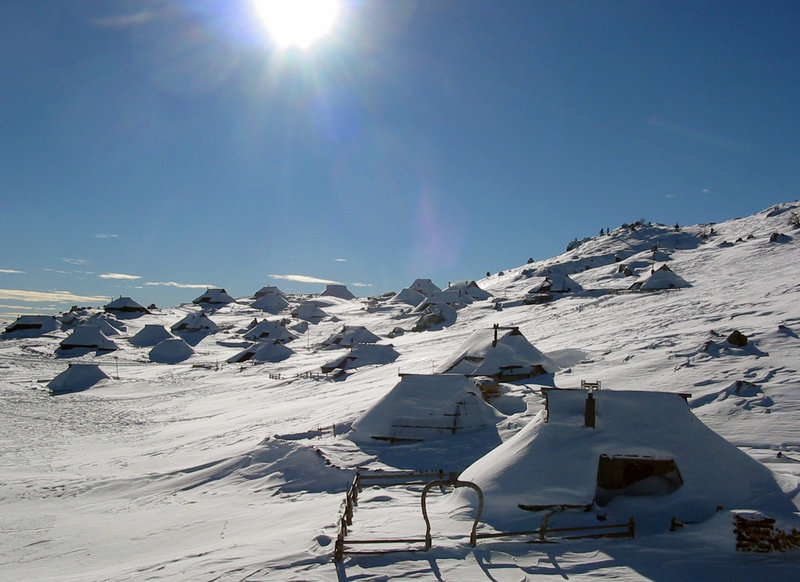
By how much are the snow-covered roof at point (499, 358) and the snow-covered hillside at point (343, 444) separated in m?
0.77

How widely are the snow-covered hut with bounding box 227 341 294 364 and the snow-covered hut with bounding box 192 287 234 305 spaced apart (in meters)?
44.3

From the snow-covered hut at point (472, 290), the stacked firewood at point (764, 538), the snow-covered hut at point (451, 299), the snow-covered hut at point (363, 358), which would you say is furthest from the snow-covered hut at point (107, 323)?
the stacked firewood at point (764, 538)

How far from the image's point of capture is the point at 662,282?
4388 cm

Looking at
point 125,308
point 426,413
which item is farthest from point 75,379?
point 125,308

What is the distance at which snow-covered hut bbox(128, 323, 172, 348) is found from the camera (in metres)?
62.2

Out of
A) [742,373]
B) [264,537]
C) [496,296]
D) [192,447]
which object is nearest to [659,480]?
[264,537]

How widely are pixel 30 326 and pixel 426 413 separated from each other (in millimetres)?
68229

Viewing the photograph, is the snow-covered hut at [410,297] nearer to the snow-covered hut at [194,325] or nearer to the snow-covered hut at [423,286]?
the snow-covered hut at [423,286]

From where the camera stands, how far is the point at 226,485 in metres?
17.0

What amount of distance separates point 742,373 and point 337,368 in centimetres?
2761

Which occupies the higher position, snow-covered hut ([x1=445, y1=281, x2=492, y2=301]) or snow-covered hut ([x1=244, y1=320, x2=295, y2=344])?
snow-covered hut ([x1=445, y1=281, x2=492, y2=301])

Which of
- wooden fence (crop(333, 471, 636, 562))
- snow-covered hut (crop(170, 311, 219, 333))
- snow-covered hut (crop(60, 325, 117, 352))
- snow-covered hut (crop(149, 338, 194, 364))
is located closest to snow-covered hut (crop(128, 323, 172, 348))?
snow-covered hut (crop(170, 311, 219, 333))

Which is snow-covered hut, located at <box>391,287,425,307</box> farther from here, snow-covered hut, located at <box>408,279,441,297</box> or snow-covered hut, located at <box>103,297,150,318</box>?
snow-covered hut, located at <box>103,297,150,318</box>

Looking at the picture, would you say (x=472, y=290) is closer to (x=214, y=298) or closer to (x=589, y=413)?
(x=214, y=298)
